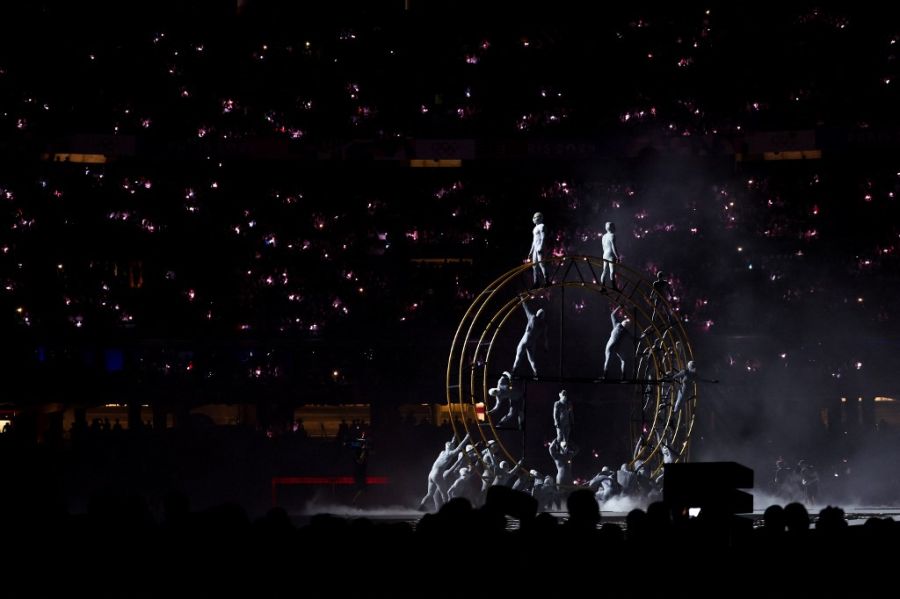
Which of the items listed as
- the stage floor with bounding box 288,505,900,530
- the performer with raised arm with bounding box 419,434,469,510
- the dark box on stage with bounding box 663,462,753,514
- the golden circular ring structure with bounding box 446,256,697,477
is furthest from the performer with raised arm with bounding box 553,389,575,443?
the dark box on stage with bounding box 663,462,753,514

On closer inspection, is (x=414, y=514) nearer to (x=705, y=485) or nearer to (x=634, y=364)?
(x=634, y=364)

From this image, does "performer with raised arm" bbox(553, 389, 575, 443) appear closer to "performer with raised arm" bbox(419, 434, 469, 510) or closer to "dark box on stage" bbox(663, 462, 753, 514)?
"performer with raised arm" bbox(419, 434, 469, 510)

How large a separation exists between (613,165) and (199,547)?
21.1 m

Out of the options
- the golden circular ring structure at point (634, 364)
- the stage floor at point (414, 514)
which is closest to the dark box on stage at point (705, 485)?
the golden circular ring structure at point (634, 364)

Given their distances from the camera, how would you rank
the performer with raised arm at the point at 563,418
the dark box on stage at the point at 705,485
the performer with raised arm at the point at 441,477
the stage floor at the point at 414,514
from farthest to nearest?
1. the performer with raised arm at the point at 563,418
2. the performer with raised arm at the point at 441,477
3. the stage floor at the point at 414,514
4. the dark box on stage at the point at 705,485

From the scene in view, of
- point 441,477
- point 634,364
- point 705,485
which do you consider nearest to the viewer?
point 705,485

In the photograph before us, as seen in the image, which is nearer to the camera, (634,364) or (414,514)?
(414,514)

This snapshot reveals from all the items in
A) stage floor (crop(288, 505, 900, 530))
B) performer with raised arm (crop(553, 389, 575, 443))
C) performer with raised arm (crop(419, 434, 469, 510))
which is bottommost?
stage floor (crop(288, 505, 900, 530))

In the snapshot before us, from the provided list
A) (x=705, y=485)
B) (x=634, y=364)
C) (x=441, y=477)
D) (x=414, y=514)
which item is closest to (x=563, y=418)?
(x=634, y=364)

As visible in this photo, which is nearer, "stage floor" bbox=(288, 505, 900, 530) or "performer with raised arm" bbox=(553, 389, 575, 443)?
"stage floor" bbox=(288, 505, 900, 530)

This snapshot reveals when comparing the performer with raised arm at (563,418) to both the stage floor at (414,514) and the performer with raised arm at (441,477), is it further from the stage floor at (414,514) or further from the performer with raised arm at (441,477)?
the performer with raised arm at (441,477)

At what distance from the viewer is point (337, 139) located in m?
24.9

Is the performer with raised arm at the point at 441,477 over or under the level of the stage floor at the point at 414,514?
over

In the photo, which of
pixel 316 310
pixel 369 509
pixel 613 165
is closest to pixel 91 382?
pixel 316 310
